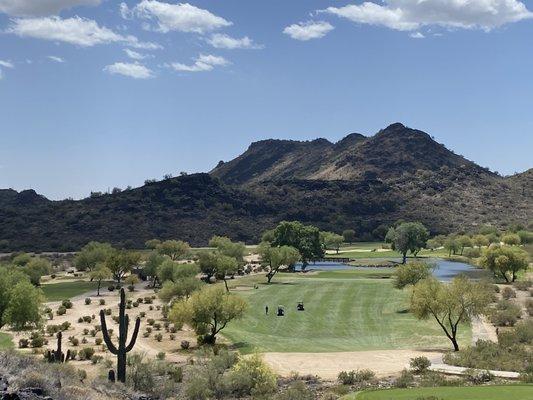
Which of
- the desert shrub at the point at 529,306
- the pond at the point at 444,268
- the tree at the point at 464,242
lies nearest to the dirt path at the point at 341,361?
the desert shrub at the point at 529,306

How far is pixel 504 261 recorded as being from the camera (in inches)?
3656

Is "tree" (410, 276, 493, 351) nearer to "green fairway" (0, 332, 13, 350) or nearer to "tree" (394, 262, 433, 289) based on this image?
"tree" (394, 262, 433, 289)

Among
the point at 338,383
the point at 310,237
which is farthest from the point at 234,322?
the point at 310,237

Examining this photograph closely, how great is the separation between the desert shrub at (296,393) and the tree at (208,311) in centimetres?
1691

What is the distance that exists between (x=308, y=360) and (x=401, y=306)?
27445mm

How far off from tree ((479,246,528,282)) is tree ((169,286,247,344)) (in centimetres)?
5287

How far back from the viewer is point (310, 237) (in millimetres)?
127625

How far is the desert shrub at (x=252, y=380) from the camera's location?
37156 mm

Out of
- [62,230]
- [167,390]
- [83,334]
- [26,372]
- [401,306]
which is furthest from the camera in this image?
[62,230]

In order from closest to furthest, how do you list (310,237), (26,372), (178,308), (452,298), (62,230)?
(26,372), (452,298), (178,308), (310,237), (62,230)

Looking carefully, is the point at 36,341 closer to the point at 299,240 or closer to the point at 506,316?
the point at 506,316

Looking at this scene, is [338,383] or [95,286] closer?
[338,383]

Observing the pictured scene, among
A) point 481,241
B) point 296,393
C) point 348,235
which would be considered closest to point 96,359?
point 296,393

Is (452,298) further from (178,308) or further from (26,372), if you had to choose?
(26,372)
